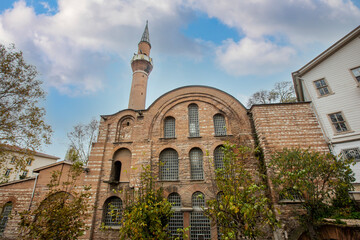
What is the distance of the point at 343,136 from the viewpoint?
32.7 ft

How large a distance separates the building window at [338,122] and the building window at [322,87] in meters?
1.53

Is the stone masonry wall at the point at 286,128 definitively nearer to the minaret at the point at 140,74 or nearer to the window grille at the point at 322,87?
the window grille at the point at 322,87

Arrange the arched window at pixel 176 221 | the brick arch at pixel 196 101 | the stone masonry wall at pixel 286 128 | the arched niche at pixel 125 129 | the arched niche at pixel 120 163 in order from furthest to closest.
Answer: the arched niche at pixel 125 129
the brick arch at pixel 196 101
the arched niche at pixel 120 163
the stone masonry wall at pixel 286 128
the arched window at pixel 176 221

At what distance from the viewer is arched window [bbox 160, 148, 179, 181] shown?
1141cm

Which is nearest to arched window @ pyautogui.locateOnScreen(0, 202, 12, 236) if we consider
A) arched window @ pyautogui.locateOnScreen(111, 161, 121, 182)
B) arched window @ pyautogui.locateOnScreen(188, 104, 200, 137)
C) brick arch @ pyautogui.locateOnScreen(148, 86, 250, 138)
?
arched window @ pyautogui.locateOnScreen(111, 161, 121, 182)

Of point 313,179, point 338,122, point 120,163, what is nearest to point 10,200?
point 120,163

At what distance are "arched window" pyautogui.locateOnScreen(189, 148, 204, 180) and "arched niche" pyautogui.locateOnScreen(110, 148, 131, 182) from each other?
4342 millimetres

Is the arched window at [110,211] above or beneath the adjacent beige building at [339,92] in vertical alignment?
beneath

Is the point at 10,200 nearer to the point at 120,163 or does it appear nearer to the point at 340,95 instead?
the point at 120,163

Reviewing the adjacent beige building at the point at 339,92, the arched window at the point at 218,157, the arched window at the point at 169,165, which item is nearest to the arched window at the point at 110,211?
the arched window at the point at 169,165

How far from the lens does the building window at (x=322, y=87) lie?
11.3 m

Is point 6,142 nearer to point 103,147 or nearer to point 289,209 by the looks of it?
point 103,147

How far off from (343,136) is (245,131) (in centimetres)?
520

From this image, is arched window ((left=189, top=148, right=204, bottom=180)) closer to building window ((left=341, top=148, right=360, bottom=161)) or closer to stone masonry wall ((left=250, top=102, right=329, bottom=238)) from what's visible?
stone masonry wall ((left=250, top=102, right=329, bottom=238))
